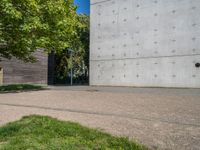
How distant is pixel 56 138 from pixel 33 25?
Result: 36.9ft

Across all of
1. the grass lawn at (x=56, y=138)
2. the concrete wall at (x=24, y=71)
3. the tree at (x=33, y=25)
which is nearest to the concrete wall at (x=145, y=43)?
the concrete wall at (x=24, y=71)

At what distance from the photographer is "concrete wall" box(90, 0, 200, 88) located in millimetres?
22281

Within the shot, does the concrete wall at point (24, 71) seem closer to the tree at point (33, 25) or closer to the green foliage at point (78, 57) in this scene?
the green foliage at point (78, 57)

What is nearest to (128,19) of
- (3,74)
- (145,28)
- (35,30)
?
(145,28)

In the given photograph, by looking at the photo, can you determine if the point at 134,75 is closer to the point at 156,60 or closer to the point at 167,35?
the point at 156,60

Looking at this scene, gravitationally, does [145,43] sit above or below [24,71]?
above

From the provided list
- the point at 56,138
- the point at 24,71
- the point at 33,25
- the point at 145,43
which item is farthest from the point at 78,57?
the point at 56,138

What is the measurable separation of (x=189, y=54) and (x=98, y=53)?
912 centimetres

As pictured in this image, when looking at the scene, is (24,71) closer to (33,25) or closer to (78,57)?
(78,57)

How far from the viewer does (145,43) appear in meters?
24.4

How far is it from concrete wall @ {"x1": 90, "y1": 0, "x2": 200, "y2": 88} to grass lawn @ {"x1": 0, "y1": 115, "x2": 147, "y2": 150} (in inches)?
705

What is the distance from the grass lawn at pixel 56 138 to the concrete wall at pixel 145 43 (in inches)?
705

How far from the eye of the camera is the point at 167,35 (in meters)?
23.3

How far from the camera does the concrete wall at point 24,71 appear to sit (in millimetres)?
27089
